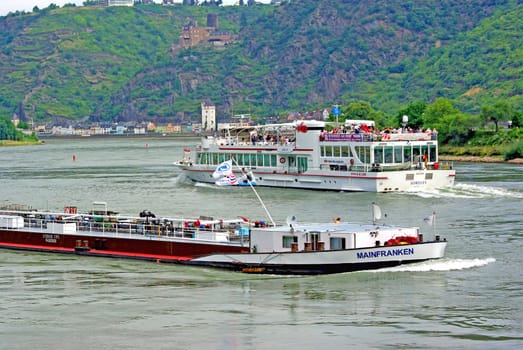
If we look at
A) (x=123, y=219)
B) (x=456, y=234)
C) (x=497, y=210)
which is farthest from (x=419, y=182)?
(x=123, y=219)

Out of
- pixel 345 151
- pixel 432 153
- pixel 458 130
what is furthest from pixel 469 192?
pixel 458 130

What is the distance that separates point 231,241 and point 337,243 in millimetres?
5111

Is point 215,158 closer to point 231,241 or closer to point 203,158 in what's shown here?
point 203,158

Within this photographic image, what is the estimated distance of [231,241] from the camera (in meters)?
45.2

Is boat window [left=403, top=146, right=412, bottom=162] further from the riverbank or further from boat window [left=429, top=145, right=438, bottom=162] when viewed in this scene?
the riverbank

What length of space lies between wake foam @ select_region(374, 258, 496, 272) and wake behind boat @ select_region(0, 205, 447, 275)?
0.43m

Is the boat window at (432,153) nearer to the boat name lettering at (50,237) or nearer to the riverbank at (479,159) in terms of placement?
the riverbank at (479,159)

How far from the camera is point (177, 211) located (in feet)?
229

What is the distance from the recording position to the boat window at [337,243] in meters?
42.1

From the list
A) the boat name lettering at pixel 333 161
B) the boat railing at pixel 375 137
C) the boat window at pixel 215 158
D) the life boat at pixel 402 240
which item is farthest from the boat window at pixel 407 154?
the life boat at pixel 402 240

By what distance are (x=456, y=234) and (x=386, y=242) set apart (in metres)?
13.7

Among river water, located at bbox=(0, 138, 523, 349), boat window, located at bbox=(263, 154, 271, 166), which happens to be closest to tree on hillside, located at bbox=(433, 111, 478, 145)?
boat window, located at bbox=(263, 154, 271, 166)

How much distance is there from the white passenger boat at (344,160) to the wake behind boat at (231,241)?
27.1m

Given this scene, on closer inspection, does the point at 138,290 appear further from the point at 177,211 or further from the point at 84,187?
the point at 84,187
